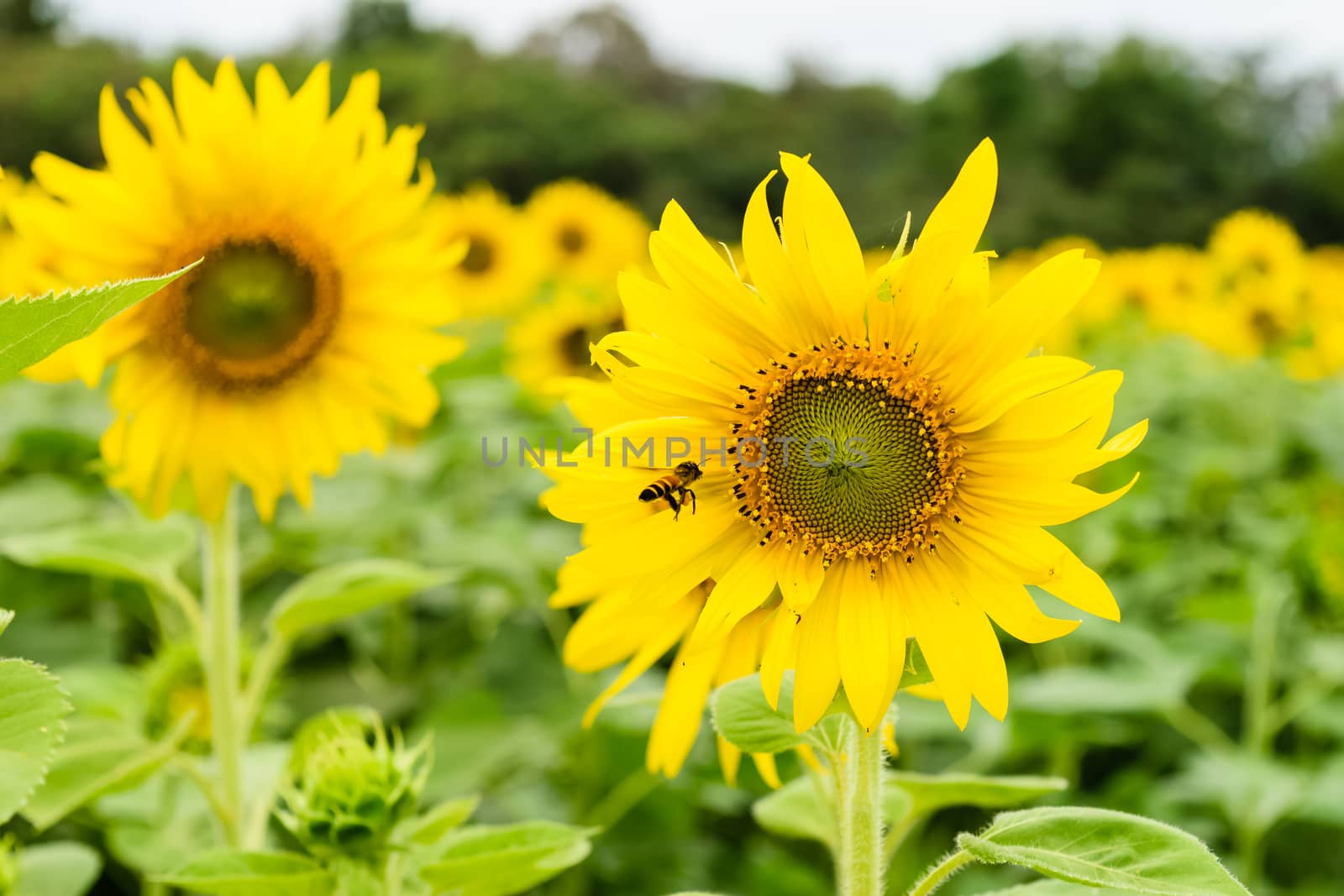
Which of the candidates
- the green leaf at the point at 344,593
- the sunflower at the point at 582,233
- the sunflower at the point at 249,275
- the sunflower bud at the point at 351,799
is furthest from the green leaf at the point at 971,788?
the sunflower at the point at 582,233

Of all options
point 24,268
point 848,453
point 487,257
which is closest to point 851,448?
point 848,453

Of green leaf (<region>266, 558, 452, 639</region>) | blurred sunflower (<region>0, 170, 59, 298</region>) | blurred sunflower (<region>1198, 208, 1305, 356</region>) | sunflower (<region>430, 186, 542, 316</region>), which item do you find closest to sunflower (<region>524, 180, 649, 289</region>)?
sunflower (<region>430, 186, 542, 316</region>)

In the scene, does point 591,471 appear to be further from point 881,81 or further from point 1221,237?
point 881,81

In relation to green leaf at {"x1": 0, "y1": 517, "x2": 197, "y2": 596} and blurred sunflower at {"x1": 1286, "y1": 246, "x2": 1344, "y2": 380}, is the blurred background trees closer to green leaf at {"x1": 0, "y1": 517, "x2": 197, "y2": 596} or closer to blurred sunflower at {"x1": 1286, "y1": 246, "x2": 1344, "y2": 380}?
blurred sunflower at {"x1": 1286, "y1": 246, "x2": 1344, "y2": 380}

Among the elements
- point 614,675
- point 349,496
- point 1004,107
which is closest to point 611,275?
point 349,496

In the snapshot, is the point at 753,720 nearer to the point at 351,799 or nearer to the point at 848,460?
the point at 848,460

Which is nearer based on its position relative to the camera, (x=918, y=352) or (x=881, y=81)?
A: (x=918, y=352)

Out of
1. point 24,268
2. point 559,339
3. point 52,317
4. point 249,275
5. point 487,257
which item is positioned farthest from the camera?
point 487,257
